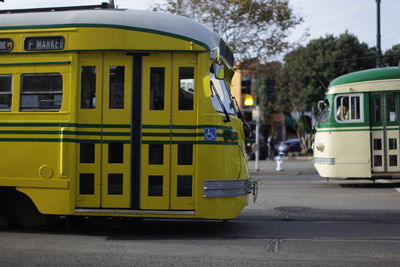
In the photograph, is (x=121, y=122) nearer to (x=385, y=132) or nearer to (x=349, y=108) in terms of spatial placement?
(x=349, y=108)

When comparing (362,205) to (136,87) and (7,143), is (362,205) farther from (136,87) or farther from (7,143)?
(7,143)

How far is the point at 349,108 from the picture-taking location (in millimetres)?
13578

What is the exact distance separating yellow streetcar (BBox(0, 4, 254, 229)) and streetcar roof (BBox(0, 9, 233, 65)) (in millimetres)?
16

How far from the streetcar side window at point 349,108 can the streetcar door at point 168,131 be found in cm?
763

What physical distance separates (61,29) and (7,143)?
189cm

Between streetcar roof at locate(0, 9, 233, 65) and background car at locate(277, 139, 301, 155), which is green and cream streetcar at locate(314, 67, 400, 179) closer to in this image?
streetcar roof at locate(0, 9, 233, 65)

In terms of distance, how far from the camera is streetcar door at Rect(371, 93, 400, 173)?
13164 mm

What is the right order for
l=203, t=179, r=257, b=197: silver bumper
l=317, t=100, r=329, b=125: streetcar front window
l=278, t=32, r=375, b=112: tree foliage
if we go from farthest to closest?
l=278, t=32, r=375, b=112: tree foliage
l=317, t=100, r=329, b=125: streetcar front window
l=203, t=179, r=257, b=197: silver bumper

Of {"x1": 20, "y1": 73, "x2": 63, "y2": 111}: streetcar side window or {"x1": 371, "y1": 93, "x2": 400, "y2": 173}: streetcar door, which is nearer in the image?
{"x1": 20, "y1": 73, "x2": 63, "y2": 111}: streetcar side window

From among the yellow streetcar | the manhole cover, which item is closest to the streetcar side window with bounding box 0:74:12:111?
the yellow streetcar

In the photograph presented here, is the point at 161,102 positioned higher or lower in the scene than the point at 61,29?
lower

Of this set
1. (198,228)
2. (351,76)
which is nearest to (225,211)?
(198,228)

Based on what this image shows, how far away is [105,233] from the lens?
7.67 m

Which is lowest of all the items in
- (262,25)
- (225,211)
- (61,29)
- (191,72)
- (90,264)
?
(90,264)
